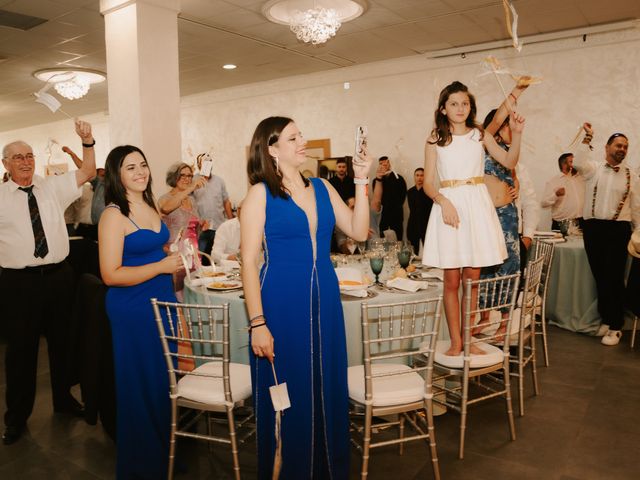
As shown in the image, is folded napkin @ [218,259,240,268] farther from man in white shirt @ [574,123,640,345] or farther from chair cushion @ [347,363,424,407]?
man in white shirt @ [574,123,640,345]

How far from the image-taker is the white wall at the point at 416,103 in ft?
21.7

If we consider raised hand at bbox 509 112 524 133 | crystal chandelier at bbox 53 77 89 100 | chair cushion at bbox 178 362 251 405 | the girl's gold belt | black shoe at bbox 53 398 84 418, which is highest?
crystal chandelier at bbox 53 77 89 100

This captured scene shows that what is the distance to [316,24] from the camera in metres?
5.19

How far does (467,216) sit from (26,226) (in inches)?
104

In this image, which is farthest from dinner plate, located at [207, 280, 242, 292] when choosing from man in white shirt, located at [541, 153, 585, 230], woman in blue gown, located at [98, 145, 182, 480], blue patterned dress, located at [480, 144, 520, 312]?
man in white shirt, located at [541, 153, 585, 230]

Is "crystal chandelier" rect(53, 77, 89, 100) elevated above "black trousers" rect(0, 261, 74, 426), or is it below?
above

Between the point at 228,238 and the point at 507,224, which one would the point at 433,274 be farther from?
the point at 228,238

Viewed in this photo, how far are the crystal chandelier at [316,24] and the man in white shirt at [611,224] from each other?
2.66m

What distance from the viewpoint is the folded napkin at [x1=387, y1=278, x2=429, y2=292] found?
2.89m

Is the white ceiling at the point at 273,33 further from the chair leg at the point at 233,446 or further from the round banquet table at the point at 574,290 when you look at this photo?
the chair leg at the point at 233,446

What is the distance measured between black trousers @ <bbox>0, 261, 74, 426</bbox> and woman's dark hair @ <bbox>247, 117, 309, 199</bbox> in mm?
1924

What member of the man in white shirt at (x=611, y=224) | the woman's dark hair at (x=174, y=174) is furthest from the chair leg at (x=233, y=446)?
the man in white shirt at (x=611, y=224)

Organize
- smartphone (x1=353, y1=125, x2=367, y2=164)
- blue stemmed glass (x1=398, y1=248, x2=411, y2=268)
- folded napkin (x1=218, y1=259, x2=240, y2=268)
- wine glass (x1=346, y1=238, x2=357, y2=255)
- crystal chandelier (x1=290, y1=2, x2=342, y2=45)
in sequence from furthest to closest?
crystal chandelier (x1=290, y1=2, x2=342, y2=45) → wine glass (x1=346, y1=238, x2=357, y2=255) → folded napkin (x1=218, y1=259, x2=240, y2=268) → blue stemmed glass (x1=398, y1=248, x2=411, y2=268) → smartphone (x1=353, y1=125, x2=367, y2=164)

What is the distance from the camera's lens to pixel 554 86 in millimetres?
6980
